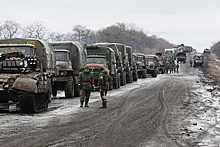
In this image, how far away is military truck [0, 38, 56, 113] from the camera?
13.7 metres

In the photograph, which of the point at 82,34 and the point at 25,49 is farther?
the point at 82,34

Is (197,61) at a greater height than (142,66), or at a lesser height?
lesser

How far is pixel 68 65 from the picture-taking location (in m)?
21.9

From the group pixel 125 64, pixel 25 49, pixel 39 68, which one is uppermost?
pixel 25 49

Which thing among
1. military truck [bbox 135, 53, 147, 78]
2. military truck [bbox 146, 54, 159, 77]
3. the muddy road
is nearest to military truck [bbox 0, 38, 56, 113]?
the muddy road

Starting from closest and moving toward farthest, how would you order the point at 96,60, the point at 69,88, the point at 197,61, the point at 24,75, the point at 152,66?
A: the point at 24,75
the point at 69,88
the point at 96,60
the point at 152,66
the point at 197,61

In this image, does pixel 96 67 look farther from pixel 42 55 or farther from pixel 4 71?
pixel 4 71

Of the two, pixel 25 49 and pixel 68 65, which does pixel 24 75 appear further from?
pixel 68 65

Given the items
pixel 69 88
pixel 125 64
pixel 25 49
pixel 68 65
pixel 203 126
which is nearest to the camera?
pixel 203 126

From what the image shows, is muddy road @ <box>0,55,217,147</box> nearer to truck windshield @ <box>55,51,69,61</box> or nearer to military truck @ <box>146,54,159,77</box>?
truck windshield @ <box>55,51,69,61</box>

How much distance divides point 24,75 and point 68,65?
312 inches

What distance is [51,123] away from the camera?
11.7 meters

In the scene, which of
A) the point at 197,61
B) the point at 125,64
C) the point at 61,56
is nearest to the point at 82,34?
the point at 197,61

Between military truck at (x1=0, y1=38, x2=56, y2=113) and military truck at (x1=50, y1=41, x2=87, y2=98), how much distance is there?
12.2 feet
